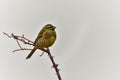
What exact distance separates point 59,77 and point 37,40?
4.55 m

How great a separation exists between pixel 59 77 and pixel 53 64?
1.82 ft

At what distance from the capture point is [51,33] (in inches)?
351

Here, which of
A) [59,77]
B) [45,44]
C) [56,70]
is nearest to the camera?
[59,77]

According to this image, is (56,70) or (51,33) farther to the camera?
(51,33)

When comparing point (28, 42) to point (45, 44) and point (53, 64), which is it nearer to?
point (53, 64)

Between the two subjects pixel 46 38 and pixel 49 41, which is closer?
pixel 49 41

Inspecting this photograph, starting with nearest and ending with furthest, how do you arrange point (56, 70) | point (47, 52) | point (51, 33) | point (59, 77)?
point (59, 77) → point (56, 70) → point (47, 52) → point (51, 33)

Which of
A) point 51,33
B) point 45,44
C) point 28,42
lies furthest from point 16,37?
point 51,33

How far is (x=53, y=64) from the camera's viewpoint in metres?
4.84

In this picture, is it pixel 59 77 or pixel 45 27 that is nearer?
pixel 59 77

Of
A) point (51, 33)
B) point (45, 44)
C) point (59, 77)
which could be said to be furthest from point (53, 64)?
point (51, 33)

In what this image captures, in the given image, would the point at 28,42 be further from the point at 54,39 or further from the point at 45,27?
the point at 45,27

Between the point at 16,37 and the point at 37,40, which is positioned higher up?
the point at 16,37

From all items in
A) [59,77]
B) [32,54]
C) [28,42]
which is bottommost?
[32,54]
